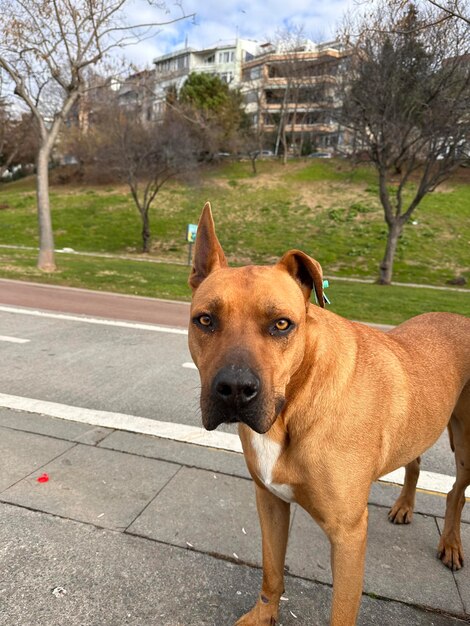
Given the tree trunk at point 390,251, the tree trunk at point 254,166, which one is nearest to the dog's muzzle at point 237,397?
the tree trunk at point 390,251

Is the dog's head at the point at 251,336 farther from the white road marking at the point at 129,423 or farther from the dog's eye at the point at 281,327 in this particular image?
the white road marking at the point at 129,423

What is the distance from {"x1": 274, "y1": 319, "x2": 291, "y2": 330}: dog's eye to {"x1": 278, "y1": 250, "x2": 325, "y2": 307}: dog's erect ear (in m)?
0.30

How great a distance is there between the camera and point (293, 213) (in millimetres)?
31531

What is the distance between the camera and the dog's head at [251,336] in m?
1.78

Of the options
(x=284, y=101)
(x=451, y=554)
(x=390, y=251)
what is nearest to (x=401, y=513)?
(x=451, y=554)

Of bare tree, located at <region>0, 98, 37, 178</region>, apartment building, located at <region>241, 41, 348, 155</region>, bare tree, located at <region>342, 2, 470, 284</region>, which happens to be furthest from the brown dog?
bare tree, located at <region>0, 98, 37, 178</region>

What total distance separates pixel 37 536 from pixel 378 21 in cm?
1516

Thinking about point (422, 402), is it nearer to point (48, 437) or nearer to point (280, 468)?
point (280, 468)

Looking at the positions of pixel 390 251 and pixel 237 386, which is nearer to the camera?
pixel 237 386

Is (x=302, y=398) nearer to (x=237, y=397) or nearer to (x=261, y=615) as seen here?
(x=237, y=397)

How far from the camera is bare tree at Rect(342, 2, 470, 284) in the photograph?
44.8 ft

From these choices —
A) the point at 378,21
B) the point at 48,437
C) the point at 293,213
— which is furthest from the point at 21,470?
the point at 293,213

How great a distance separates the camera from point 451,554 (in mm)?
2812

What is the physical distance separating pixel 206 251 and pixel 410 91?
15.4m
